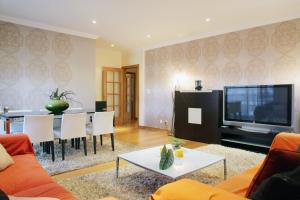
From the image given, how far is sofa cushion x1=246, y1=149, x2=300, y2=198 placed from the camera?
1.10 m

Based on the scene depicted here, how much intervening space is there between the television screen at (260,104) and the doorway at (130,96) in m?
4.08

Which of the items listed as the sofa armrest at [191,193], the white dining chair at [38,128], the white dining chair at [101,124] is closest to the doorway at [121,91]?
the white dining chair at [101,124]

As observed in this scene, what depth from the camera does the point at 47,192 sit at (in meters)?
1.51

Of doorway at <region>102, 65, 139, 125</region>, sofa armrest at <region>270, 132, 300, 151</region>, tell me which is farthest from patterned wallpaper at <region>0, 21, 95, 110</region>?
sofa armrest at <region>270, 132, 300, 151</region>

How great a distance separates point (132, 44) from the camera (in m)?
6.66

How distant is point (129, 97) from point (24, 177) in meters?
6.68

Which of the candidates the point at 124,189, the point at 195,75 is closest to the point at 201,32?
the point at 195,75

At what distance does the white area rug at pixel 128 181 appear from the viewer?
2.34 metres

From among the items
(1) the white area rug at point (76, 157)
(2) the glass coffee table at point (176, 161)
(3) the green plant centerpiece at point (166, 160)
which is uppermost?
(3) the green plant centerpiece at point (166, 160)

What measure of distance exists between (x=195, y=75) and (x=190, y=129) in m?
1.41

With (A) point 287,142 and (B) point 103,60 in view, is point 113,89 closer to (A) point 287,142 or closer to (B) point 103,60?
(B) point 103,60

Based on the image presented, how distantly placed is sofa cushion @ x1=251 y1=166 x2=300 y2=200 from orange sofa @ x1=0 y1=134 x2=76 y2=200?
1156 millimetres

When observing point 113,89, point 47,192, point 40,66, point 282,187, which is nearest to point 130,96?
point 113,89

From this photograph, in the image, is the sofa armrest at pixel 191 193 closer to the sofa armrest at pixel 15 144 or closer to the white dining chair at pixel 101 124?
the sofa armrest at pixel 15 144
